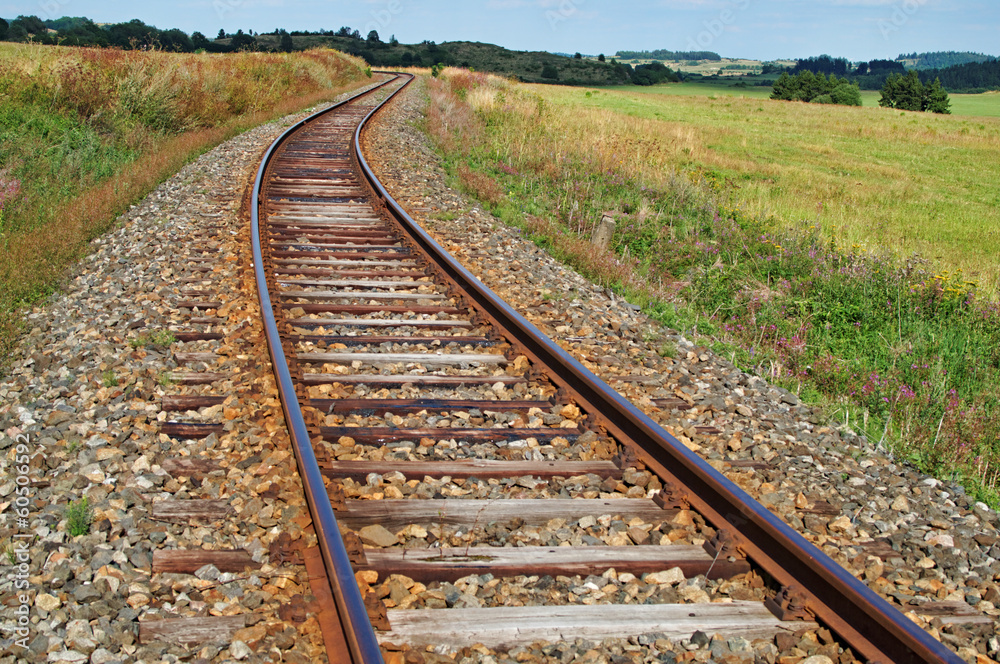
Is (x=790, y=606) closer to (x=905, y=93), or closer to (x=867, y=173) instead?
(x=867, y=173)

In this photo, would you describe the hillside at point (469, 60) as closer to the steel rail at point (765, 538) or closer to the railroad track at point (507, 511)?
the railroad track at point (507, 511)

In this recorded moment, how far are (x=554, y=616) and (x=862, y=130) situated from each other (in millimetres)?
40110

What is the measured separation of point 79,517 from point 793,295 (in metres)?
7.28

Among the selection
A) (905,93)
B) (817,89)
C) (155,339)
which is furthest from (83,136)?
(905,93)

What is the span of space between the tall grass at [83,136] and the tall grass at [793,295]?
515cm

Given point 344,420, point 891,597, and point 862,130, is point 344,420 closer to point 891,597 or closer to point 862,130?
point 891,597

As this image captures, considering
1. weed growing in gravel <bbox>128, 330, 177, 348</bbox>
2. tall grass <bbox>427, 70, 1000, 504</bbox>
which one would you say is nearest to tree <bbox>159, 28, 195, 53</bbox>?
tall grass <bbox>427, 70, 1000, 504</bbox>

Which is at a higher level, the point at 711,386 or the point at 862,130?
the point at 862,130

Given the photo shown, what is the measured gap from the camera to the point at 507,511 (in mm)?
3357

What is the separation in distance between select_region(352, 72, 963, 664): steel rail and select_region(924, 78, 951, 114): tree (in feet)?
257

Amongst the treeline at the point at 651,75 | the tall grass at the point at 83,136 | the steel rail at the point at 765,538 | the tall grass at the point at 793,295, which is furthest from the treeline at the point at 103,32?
the treeline at the point at 651,75

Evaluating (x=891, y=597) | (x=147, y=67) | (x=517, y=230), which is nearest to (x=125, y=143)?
(x=147, y=67)

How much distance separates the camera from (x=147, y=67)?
624 inches

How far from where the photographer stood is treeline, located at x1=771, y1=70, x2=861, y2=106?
70562 mm
